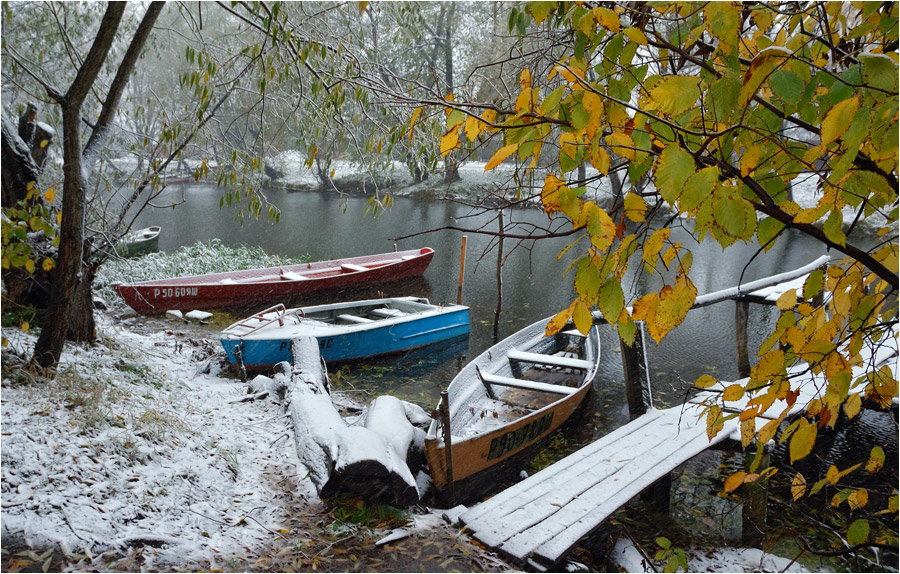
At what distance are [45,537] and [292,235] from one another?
18374 mm

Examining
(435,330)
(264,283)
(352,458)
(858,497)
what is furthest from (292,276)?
(858,497)

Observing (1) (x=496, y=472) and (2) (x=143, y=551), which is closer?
(2) (x=143, y=551)

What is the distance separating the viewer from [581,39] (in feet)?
6.34

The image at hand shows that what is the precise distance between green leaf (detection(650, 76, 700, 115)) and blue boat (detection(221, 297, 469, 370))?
7892mm

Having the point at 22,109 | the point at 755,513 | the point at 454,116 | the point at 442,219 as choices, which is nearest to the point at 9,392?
the point at 22,109

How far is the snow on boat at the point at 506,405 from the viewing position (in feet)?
17.4

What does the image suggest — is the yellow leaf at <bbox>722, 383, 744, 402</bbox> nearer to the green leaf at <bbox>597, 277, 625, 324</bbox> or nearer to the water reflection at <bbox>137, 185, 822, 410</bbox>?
the green leaf at <bbox>597, 277, 625, 324</bbox>

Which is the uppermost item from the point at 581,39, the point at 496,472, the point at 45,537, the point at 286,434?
the point at 581,39

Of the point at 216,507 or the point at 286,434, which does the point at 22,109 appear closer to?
the point at 286,434

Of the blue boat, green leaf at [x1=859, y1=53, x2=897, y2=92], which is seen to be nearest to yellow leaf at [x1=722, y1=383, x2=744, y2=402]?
green leaf at [x1=859, y1=53, x2=897, y2=92]

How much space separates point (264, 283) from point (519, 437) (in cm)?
836

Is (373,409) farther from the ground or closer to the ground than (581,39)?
closer to the ground

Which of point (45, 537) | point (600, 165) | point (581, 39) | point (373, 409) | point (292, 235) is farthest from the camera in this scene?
point (292, 235)

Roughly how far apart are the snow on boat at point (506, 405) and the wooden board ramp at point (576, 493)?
677mm
